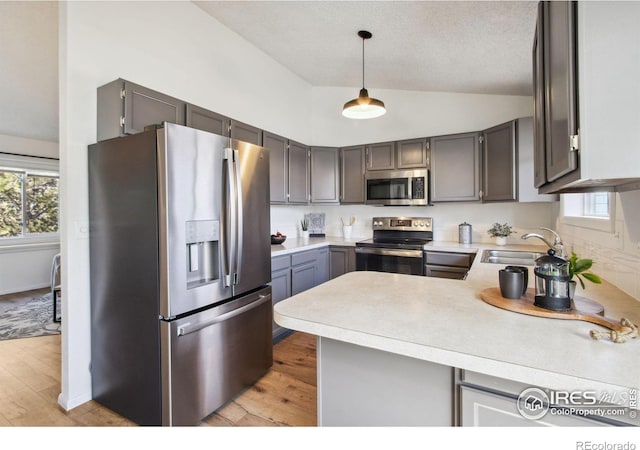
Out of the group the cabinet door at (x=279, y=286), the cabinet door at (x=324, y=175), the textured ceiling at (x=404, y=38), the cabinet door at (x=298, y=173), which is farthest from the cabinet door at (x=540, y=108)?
the cabinet door at (x=324, y=175)

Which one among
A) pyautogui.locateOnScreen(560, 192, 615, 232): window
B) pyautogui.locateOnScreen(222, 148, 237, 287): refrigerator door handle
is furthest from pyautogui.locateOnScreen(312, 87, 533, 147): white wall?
pyautogui.locateOnScreen(222, 148, 237, 287): refrigerator door handle

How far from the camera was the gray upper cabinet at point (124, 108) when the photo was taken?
2.03 meters

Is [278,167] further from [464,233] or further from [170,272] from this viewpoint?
[464,233]

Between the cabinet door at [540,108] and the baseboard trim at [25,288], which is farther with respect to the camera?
the baseboard trim at [25,288]

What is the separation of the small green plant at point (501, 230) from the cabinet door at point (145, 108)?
10.8ft

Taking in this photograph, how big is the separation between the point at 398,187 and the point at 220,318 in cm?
264

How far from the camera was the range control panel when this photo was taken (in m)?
3.96

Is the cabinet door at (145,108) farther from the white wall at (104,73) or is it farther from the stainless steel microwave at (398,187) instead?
the stainless steel microwave at (398,187)

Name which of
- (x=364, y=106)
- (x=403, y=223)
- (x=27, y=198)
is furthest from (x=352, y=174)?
(x=27, y=198)

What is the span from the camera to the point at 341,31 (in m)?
2.89

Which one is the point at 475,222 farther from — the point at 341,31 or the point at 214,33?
the point at 214,33

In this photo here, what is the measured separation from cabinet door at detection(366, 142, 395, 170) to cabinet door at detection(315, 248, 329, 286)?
4.10 ft
